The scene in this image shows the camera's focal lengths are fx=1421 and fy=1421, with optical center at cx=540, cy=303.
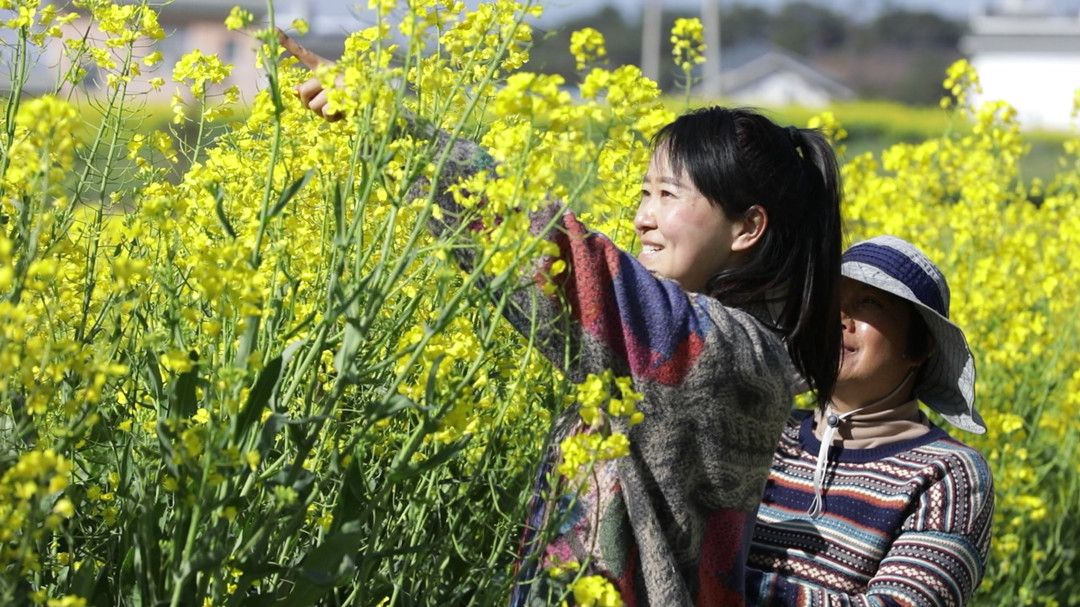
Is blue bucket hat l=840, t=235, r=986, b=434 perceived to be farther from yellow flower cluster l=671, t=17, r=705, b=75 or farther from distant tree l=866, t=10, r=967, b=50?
distant tree l=866, t=10, r=967, b=50

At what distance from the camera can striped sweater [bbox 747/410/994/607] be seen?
6.73 feet

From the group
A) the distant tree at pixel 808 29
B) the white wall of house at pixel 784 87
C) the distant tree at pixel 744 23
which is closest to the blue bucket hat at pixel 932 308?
the white wall of house at pixel 784 87

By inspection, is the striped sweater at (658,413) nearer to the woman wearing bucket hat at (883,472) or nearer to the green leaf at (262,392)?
the green leaf at (262,392)

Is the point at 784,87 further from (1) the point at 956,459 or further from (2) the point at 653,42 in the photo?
(1) the point at 956,459

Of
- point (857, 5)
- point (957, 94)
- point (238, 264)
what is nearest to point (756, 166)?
point (238, 264)

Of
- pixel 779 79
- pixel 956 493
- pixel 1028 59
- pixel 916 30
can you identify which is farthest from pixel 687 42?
pixel 916 30

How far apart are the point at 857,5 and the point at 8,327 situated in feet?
255

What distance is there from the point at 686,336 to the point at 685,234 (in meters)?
0.27

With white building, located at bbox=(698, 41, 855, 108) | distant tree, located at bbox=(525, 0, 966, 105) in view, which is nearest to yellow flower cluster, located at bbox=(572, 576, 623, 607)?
white building, located at bbox=(698, 41, 855, 108)

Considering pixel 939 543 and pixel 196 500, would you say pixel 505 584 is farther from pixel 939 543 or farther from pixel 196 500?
pixel 939 543

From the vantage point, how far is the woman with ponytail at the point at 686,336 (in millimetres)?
1553

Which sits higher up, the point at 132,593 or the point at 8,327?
the point at 8,327

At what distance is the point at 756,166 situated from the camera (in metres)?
1.84

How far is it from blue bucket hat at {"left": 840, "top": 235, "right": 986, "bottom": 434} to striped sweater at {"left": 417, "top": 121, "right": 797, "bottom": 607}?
629 millimetres
